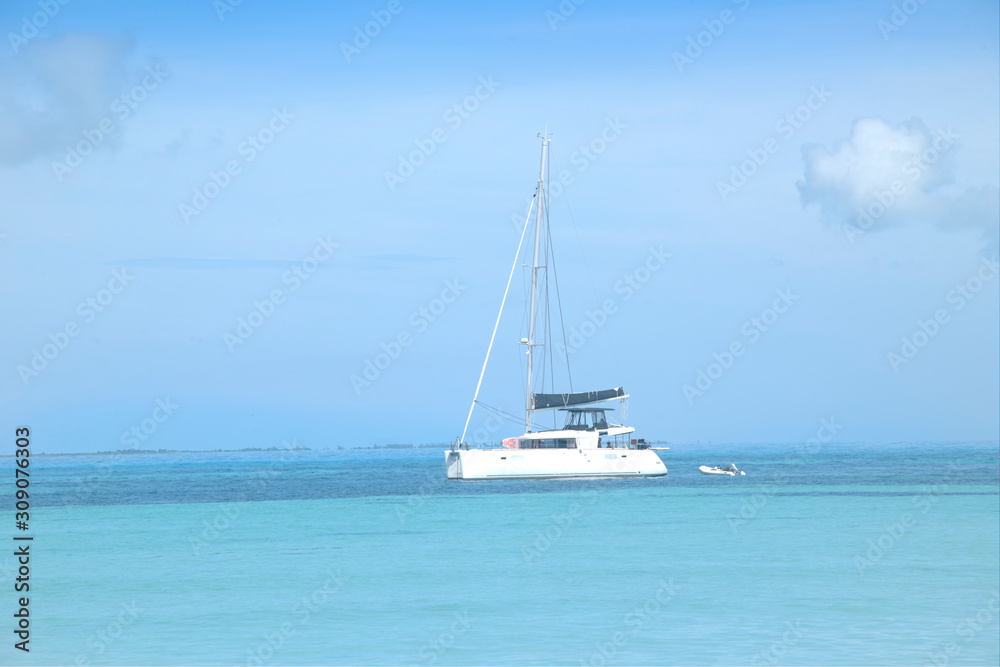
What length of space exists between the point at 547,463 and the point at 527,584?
29015 mm

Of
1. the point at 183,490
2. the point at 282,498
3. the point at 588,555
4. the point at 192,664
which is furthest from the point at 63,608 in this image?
the point at 183,490

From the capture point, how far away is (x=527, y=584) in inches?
977

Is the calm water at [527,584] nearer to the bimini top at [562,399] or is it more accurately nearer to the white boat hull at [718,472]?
the bimini top at [562,399]

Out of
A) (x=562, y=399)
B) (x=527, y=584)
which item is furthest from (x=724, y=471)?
(x=527, y=584)

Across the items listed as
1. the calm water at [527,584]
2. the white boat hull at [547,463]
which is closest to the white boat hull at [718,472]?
the white boat hull at [547,463]

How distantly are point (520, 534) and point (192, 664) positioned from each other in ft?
54.5

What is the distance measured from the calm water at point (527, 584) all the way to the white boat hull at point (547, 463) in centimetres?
778

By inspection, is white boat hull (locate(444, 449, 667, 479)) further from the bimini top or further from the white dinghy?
the white dinghy

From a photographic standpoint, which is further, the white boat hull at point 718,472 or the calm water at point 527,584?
the white boat hull at point 718,472

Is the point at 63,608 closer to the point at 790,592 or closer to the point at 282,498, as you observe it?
the point at 790,592

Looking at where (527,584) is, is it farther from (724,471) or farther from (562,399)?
(724,471)

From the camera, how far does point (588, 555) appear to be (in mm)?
29172

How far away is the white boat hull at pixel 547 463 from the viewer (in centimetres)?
5328

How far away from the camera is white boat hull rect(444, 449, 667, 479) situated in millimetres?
53281
